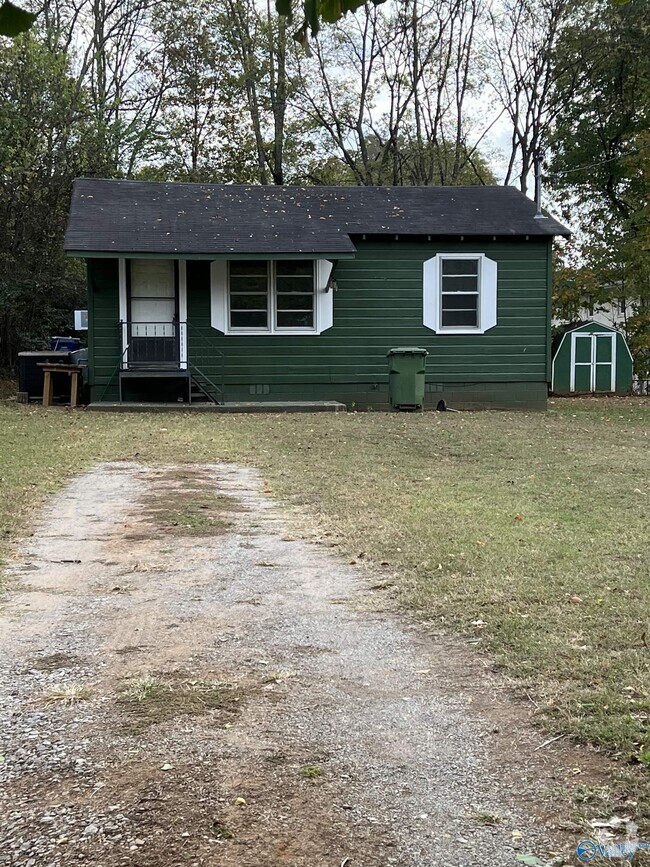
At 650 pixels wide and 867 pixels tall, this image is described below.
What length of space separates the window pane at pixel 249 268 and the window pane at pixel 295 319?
0.89 metres

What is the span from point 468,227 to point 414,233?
45.1 inches

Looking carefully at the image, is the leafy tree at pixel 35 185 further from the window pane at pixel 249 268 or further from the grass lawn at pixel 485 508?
the grass lawn at pixel 485 508

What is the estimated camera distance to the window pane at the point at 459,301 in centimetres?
1806

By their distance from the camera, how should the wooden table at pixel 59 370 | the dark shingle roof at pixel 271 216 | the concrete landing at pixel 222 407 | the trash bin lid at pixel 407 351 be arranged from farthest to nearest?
the wooden table at pixel 59 370
the dark shingle roof at pixel 271 216
the trash bin lid at pixel 407 351
the concrete landing at pixel 222 407

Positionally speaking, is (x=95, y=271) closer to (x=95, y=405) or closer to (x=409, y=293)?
(x=95, y=405)

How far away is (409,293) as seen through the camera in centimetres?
1783

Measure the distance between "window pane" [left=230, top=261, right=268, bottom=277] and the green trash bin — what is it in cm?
300

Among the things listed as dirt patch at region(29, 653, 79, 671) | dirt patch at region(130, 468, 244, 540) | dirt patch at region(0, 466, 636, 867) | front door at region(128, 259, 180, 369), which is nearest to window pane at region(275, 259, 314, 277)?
front door at region(128, 259, 180, 369)

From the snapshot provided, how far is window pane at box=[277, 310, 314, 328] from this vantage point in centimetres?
1762

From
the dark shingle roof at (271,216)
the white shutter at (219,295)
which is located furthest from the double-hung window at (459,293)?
the white shutter at (219,295)

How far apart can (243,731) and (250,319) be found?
49.1 ft

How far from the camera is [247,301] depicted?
57.6ft

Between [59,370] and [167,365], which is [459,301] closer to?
→ [167,365]

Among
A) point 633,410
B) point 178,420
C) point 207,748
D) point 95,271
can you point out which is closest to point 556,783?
point 207,748
